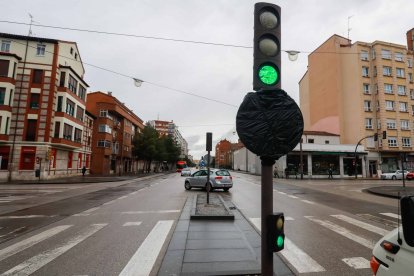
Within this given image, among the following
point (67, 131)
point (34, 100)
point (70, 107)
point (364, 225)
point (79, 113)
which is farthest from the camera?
point (79, 113)

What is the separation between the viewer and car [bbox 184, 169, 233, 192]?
63.1ft

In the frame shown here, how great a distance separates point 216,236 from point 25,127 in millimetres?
32515

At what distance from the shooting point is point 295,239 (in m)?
6.75

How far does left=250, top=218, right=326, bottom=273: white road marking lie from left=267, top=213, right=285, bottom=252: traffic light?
101 inches

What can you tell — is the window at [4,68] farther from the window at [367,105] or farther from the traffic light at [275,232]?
the window at [367,105]

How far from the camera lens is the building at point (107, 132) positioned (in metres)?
47.5

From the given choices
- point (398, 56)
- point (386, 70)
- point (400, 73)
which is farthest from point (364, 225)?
point (398, 56)

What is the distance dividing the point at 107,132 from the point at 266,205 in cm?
4905

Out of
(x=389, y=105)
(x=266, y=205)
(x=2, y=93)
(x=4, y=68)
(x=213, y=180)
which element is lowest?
(x=213, y=180)

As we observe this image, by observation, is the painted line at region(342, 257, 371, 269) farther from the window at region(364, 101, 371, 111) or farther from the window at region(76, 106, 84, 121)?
the window at region(364, 101, 371, 111)

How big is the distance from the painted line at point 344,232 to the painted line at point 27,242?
7.39 meters

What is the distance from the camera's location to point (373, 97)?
156 ft

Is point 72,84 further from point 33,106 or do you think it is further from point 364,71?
point 364,71

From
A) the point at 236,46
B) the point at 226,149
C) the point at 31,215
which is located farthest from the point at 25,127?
the point at 226,149
